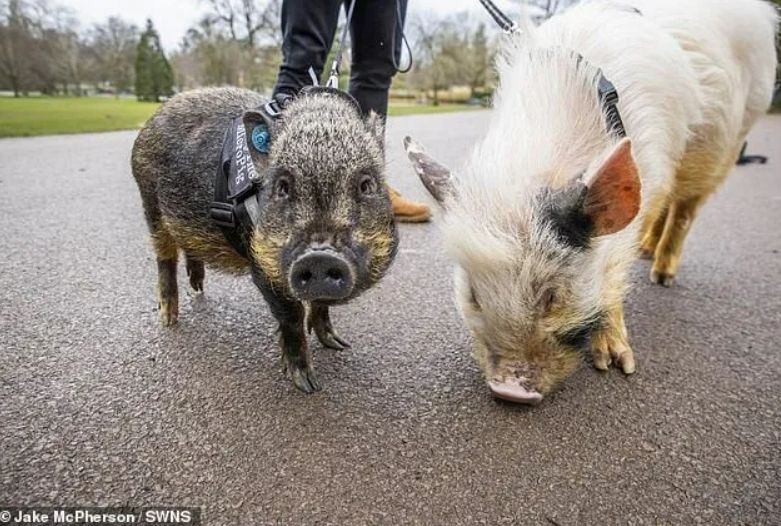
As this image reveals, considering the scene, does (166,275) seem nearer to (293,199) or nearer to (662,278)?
(293,199)

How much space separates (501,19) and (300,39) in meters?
1.26

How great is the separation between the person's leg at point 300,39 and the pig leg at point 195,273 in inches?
46.0

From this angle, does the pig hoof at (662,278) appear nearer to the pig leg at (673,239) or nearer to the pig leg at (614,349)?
the pig leg at (673,239)

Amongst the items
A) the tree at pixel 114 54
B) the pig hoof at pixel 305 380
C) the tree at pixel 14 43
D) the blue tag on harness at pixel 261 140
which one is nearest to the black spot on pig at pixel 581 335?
the pig hoof at pixel 305 380

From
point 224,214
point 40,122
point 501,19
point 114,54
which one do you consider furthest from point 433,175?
point 114,54

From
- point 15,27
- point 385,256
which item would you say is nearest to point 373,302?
point 385,256

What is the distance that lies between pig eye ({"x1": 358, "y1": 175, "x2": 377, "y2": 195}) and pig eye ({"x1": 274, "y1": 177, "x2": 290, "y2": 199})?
28 centimetres

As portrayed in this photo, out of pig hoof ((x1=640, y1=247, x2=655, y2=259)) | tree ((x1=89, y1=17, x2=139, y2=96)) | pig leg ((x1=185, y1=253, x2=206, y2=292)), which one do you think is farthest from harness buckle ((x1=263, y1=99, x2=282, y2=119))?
tree ((x1=89, y1=17, x2=139, y2=96))

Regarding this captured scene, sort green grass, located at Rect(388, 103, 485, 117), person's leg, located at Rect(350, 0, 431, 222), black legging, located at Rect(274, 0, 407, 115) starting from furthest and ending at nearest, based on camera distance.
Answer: green grass, located at Rect(388, 103, 485, 117) < person's leg, located at Rect(350, 0, 431, 222) < black legging, located at Rect(274, 0, 407, 115)

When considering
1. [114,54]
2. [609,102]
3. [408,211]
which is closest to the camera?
[609,102]

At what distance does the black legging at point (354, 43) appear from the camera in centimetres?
272

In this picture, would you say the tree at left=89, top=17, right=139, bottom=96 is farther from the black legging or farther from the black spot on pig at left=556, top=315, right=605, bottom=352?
the black spot on pig at left=556, top=315, right=605, bottom=352

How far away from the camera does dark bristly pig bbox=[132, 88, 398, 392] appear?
5.78 feet

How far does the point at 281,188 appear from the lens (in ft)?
6.20
